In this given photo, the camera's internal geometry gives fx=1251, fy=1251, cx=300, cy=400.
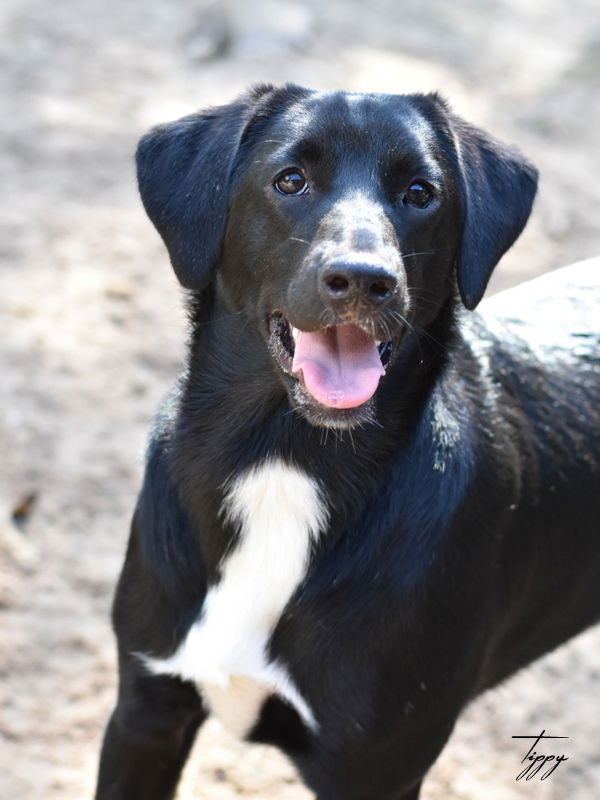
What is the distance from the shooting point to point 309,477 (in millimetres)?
2660

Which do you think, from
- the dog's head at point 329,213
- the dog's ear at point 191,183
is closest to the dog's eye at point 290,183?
the dog's head at point 329,213

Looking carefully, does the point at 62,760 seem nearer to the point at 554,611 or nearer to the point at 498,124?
the point at 554,611

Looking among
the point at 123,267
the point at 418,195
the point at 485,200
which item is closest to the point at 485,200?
the point at 485,200

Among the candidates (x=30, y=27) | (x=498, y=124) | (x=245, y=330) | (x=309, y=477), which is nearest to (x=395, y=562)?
(x=309, y=477)

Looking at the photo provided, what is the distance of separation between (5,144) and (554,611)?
148 inches

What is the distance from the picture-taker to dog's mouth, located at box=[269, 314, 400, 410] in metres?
2.43

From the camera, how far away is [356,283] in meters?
2.29

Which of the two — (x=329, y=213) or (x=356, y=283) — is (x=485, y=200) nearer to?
(x=329, y=213)

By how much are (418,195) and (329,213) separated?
241mm

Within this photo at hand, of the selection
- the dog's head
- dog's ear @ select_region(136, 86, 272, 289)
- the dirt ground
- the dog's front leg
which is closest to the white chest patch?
the dog's front leg

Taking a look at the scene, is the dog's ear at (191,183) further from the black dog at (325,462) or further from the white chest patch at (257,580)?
the white chest patch at (257,580)

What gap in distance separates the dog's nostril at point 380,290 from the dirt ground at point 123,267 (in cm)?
160
